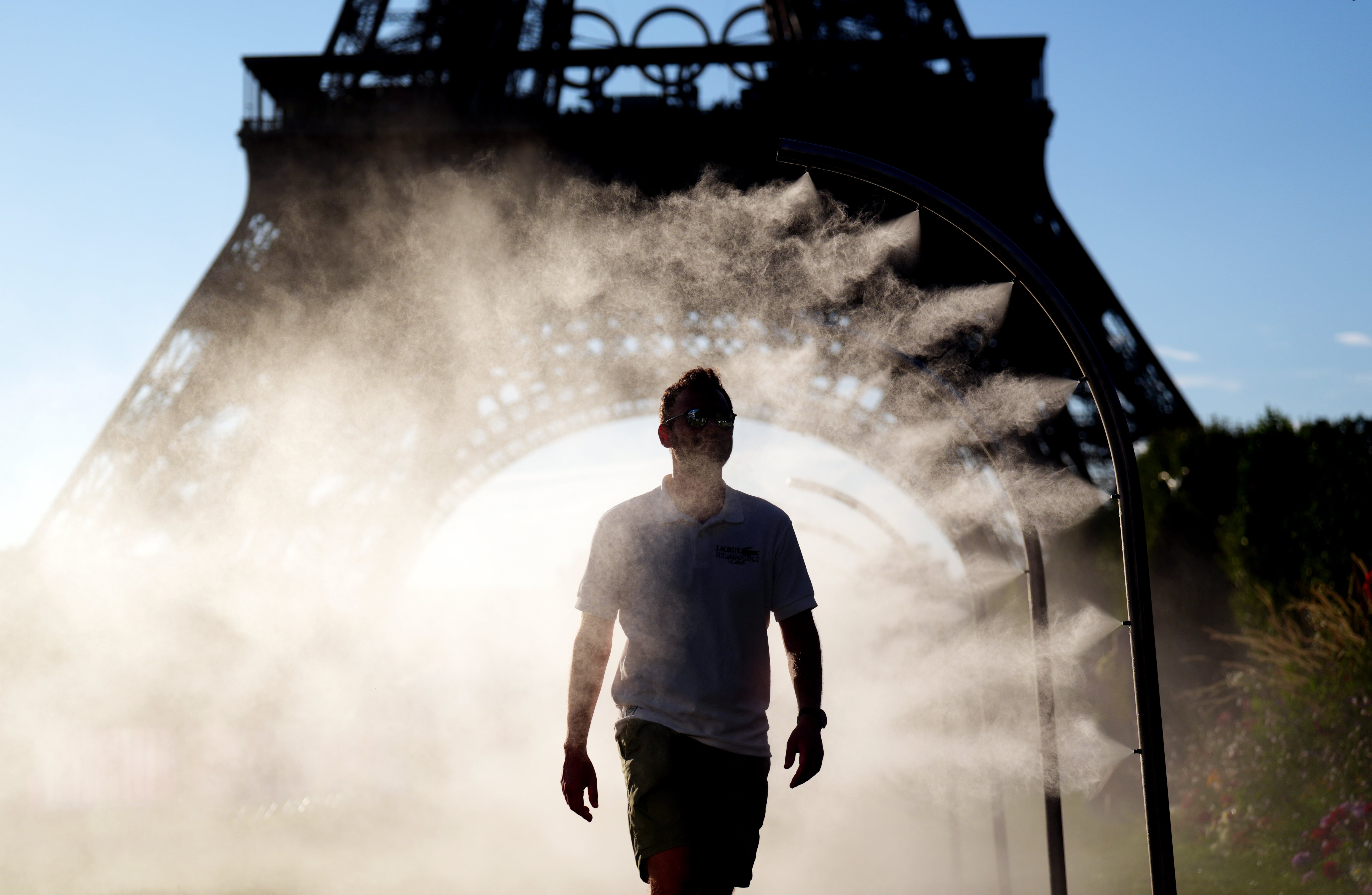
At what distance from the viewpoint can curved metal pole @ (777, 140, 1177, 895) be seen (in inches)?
111

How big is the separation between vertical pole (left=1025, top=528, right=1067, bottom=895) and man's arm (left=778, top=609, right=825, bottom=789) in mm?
1771

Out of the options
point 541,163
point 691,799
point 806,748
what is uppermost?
point 541,163

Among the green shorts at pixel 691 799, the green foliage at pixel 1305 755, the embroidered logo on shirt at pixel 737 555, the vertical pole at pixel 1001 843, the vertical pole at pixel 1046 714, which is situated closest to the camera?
the green shorts at pixel 691 799

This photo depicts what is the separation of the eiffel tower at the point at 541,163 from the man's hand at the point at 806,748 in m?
8.21

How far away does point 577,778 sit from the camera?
2459 mm

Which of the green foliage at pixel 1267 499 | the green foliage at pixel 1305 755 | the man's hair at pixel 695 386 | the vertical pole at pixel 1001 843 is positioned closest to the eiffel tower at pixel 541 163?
the green foliage at pixel 1267 499

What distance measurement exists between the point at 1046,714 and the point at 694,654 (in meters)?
2.17

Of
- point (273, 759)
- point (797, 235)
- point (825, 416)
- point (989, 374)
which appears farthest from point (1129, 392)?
point (273, 759)

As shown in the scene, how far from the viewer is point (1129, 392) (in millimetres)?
11656

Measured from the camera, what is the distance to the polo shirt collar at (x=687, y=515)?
2518mm

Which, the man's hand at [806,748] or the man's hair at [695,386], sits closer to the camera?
the man's hand at [806,748]

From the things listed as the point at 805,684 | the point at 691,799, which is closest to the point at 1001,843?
the point at 805,684

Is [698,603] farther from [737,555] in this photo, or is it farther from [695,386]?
[695,386]

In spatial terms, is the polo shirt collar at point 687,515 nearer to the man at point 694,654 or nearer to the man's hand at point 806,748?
the man at point 694,654
